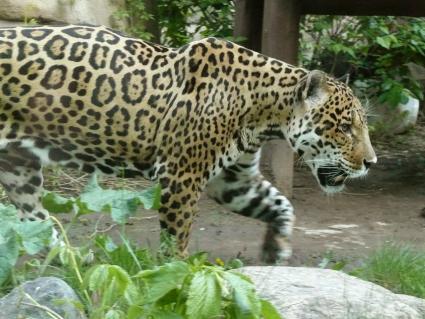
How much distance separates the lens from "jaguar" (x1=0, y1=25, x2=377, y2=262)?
6.52 metres

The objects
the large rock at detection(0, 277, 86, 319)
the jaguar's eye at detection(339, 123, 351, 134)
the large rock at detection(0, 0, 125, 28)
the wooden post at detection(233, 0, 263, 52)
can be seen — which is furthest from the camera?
the wooden post at detection(233, 0, 263, 52)

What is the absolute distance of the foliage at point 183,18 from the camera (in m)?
10.5

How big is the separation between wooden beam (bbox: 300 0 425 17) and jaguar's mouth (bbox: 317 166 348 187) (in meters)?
2.55

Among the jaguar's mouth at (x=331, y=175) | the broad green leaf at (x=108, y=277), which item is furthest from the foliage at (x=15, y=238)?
the jaguar's mouth at (x=331, y=175)

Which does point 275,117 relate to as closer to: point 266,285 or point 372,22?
point 266,285

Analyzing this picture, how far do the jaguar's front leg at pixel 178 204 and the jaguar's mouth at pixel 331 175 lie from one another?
1.00m

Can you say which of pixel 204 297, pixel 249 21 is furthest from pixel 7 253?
pixel 249 21

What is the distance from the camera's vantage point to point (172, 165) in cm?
655

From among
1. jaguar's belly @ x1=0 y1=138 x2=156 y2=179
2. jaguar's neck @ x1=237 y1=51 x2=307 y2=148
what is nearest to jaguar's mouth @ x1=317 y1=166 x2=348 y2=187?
jaguar's neck @ x1=237 y1=51 x2=307 y2=148

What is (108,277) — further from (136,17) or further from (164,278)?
(136,17)

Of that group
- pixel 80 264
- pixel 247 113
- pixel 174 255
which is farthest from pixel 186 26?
pixel 80 264

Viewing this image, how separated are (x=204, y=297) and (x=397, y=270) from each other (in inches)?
95.6

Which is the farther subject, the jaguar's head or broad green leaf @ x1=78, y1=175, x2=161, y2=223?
the jaguar's head

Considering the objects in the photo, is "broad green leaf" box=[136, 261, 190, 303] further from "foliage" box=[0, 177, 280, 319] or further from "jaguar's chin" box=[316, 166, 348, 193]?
"jaguar's chin" box=[316, 166, 348, 193]
